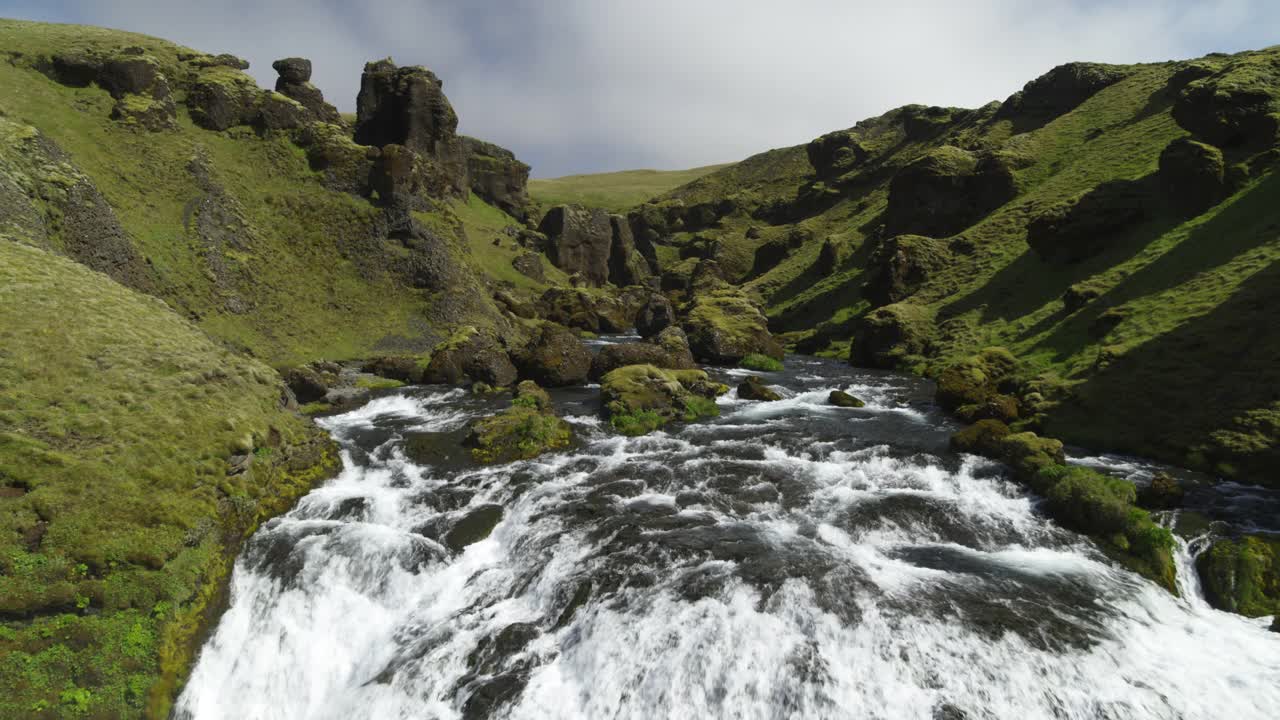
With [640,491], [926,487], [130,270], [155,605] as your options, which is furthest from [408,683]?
[130,270]

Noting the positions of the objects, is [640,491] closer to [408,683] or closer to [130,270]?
[408,683]

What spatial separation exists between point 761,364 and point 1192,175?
36442 mm

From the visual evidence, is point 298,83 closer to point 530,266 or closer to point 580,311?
point 530,266

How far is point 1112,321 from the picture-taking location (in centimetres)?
3306

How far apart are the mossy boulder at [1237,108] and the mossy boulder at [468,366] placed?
61.3m

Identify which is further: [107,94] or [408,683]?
[107,94]

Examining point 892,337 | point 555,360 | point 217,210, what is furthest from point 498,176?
point 892,337

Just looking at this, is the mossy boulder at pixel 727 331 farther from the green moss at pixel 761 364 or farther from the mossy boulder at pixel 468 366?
the mossy boulder at pixel 468 366

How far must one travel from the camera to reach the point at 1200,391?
22.9 m

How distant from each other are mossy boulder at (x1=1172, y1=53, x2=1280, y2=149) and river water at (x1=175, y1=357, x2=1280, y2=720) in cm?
4270

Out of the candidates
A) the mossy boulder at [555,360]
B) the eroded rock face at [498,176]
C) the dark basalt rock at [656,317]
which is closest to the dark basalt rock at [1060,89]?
the dark basalt rock at [656,317]

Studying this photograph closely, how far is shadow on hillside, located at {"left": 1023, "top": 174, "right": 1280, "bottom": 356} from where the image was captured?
32.6m

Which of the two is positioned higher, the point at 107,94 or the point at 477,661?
the point at 107,94

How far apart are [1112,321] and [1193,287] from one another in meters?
4.06
